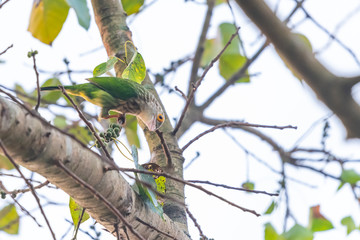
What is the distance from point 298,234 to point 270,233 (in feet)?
0.30

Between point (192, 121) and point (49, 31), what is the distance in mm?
2231

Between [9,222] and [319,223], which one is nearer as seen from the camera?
[319,223]

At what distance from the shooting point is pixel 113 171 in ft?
4.96

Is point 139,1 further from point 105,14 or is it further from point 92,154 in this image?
point 92,154

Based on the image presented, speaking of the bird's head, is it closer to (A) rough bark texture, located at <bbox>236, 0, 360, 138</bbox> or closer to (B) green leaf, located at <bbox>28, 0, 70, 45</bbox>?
(B) green leaf, located at <bbox>28, 0, 70, 45</bbox>

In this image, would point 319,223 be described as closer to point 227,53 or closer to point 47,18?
point 47,18

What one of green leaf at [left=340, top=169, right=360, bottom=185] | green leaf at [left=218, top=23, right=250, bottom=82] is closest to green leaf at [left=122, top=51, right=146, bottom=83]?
green leaf at [left=218, top=23, right=250, bottom=82]

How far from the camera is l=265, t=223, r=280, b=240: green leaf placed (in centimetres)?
135

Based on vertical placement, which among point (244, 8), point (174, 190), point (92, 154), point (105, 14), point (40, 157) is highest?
point (105, 14)

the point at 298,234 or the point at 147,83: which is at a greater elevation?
the point at 147,83

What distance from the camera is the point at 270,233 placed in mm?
1376

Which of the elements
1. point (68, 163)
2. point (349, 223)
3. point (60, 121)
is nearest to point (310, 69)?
point (68, 163)

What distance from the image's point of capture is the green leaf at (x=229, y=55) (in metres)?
2.76

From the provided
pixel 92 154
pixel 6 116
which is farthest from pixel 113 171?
pixel 6 116
